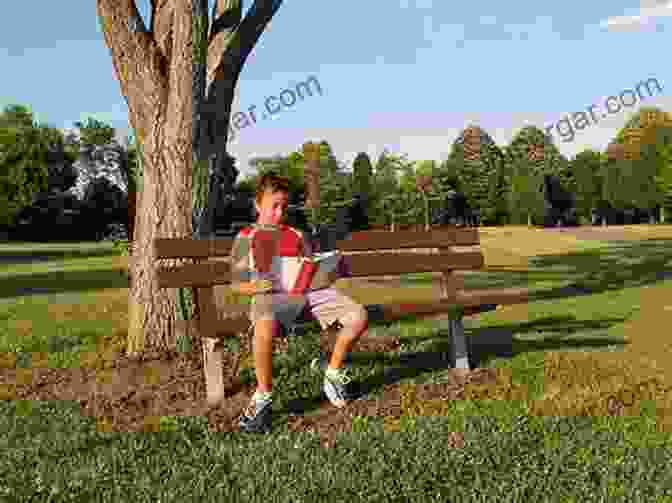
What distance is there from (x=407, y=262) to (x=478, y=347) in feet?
5.88

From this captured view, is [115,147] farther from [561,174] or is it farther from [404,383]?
[404,383]

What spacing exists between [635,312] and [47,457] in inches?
345

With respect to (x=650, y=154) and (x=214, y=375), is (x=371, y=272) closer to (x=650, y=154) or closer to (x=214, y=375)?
(x=214, y=375)

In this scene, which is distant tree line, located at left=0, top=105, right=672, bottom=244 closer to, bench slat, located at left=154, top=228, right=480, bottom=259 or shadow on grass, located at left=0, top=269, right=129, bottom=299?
shadow on grass, located at left=0, top=269, right=129, bottom=299

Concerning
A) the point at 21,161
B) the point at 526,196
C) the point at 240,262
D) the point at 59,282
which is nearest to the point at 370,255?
the point at 240,262

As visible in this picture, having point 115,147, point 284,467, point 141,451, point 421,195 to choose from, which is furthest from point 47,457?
point 115,147

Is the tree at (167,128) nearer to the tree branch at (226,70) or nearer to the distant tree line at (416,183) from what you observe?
the tree branch at (226,70)

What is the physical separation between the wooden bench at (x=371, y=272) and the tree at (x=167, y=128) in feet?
0.86

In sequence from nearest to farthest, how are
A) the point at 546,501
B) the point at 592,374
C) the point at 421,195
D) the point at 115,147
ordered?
the point at 546,501 < the point at 592,374 < the point at 421,195 < the point at 115,147

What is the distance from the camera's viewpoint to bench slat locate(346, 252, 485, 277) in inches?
223

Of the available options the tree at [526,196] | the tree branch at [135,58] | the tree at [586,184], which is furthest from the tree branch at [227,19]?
the tree at [586,184]

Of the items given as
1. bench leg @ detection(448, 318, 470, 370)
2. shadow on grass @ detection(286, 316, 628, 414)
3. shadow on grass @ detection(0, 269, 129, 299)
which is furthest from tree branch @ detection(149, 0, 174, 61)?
shadow on grass @ detection(0, 269, 129, 299)

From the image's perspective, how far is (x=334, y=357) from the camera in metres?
5.16

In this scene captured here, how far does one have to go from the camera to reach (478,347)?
7.32 m
